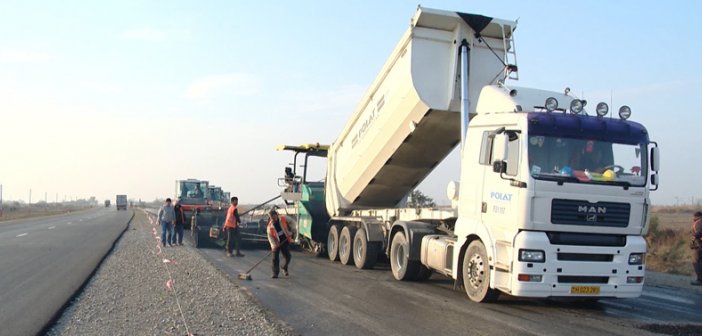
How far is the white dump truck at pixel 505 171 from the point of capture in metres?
9.31

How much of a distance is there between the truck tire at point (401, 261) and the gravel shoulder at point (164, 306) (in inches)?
129

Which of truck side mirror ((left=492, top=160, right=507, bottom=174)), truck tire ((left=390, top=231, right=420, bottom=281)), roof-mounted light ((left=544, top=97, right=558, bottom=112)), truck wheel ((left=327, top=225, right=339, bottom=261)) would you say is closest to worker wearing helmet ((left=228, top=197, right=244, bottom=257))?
truck wheel ((left=327, top=225, right=339, bottom=261))

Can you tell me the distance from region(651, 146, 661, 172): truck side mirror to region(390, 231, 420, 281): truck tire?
15.5 ft

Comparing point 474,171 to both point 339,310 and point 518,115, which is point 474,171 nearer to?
point 518,115

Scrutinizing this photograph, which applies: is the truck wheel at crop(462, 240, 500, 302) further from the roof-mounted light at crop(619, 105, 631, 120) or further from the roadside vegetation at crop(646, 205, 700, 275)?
the roadside vegetation at crop(646, 205, 700, 275)

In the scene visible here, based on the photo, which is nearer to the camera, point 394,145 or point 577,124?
point 577,124

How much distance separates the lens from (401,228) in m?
13.5

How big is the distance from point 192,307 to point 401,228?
5.19 m

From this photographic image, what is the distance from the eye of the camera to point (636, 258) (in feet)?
31.7

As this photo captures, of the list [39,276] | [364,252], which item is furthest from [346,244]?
[39,276]

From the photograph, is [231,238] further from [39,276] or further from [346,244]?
[39,276]

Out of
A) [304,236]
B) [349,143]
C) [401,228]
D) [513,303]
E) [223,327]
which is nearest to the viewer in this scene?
[223,327]

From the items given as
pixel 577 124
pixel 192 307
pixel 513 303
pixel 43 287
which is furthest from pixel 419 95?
pixel 43 287

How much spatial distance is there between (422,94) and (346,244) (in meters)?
5.49
